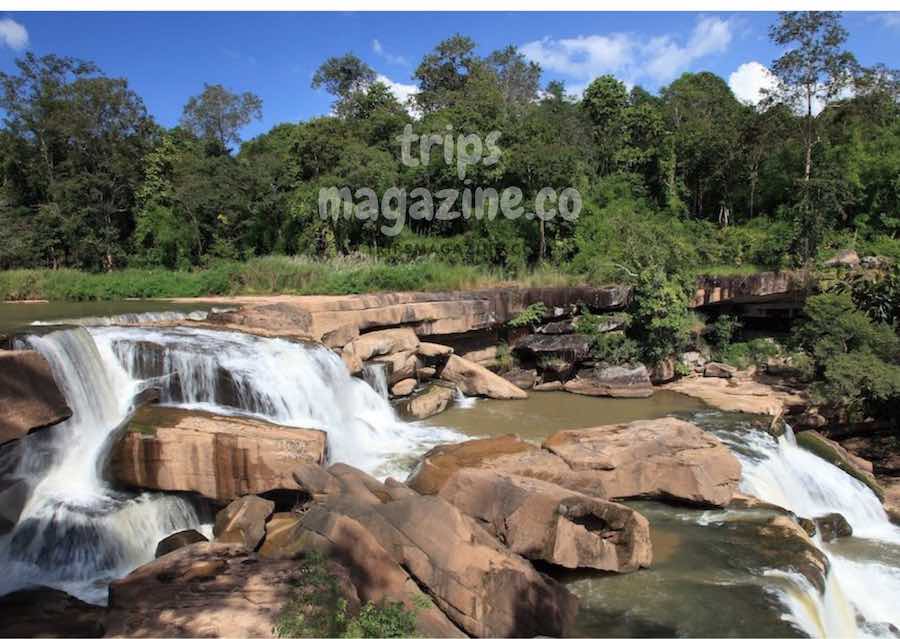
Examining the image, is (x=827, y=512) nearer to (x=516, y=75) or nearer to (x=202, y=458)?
(x=202, y=458)

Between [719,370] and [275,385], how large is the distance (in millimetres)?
13652

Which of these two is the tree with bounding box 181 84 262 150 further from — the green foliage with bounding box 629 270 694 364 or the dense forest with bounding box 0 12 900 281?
the green foliage with bounding box 629 270 694 364

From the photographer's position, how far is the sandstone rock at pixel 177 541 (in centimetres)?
659

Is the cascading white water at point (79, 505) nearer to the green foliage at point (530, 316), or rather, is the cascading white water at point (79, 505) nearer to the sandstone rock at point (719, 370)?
the green foliage at point (530, 316)

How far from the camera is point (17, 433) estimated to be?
6.26 meters

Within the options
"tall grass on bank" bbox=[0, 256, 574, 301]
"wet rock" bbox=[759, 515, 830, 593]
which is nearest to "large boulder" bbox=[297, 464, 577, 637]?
"wet rock" bbox=[759, 515, 830, 593]

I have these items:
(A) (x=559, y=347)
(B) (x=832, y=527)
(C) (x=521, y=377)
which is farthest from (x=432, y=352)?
(B) (x=832, y=527)

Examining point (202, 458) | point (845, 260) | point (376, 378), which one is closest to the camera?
point (202, 458)

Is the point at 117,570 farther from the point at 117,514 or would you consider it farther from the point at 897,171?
the point at 897,171

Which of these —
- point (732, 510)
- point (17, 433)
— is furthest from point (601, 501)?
point (17, 433)

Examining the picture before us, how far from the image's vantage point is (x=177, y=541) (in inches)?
264

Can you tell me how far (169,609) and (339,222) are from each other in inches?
831

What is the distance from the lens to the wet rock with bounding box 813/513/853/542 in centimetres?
884

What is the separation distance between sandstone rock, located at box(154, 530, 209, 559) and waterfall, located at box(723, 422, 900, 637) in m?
6.37
